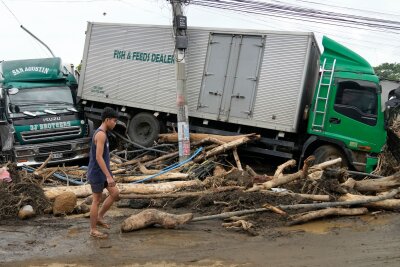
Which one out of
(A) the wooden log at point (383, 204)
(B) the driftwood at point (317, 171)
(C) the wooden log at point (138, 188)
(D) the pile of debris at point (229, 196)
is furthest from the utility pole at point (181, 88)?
(A) the wooden log at point (383, 204)

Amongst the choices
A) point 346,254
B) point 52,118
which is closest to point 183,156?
point 52,118

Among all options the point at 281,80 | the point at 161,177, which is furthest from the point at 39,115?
the point at 281,80

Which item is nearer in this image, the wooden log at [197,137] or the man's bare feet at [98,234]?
the man's bare feet at [98,234]

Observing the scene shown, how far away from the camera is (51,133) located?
40.7ft

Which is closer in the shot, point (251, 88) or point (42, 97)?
point (251, 88)

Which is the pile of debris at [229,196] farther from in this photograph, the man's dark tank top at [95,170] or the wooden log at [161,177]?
the man's dark tank top at [95,170]

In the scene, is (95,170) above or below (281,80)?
below

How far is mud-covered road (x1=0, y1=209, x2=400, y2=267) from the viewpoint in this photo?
5.17m

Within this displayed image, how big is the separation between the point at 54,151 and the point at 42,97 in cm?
178

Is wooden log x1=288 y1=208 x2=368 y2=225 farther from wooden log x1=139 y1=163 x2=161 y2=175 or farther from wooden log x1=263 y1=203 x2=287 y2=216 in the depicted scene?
wooden log x1=139 y1=163 x2=161 y2=175

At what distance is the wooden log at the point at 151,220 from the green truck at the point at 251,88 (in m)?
5.26

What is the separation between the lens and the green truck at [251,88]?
34.0ft

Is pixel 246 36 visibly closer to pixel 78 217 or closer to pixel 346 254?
pixel 78 217

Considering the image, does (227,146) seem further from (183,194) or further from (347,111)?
(183,194)
